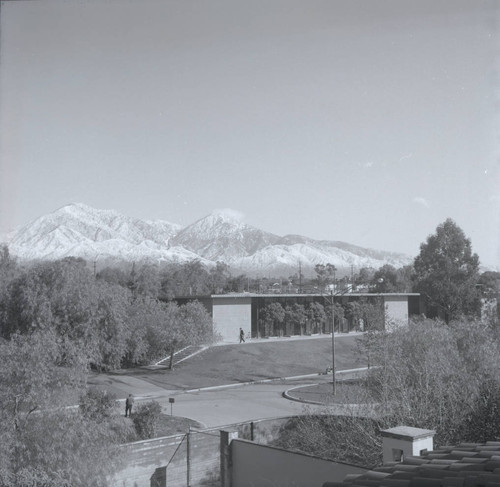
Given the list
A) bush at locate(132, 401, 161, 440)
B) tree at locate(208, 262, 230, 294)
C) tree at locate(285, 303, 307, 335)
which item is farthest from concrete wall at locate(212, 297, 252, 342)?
tree at locate(208, 262, 230, 294)

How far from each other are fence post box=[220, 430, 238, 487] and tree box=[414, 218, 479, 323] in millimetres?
37714

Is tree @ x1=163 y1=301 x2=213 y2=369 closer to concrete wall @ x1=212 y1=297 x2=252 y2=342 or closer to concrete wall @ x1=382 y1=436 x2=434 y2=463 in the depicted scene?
concrete wall @ x1=212 y1=297 x2=252 y2=342

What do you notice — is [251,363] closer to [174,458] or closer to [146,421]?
[146,421]

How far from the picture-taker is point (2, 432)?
13.2 metres

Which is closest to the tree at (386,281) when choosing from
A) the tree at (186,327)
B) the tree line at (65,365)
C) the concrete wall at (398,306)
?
the concrete wall at (398,306)

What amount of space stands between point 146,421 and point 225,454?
12.4ft

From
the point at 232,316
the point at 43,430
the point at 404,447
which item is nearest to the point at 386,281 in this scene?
the point at 232,316

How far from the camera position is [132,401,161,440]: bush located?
1936 centimetres

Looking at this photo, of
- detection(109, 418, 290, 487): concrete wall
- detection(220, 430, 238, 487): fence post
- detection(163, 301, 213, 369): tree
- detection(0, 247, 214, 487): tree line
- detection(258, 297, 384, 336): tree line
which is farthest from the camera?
detection(258, 297, 384, 336): tree line

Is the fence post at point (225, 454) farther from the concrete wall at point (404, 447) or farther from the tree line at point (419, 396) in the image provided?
the concrete wall at point (404, 447)

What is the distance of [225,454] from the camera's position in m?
16.8

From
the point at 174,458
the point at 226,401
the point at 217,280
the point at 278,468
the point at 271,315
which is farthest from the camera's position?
the point at 217,280

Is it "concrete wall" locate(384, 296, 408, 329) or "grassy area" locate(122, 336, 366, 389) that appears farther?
"concrete wall" locate(384, 296, 408, 329)

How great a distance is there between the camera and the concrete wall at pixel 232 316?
141ft
